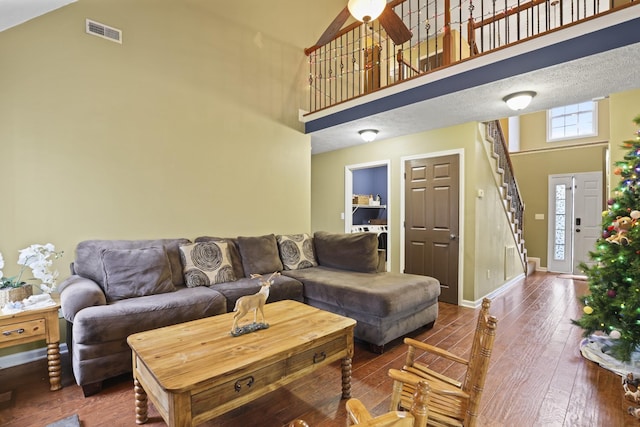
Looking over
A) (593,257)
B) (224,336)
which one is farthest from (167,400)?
(593,257)

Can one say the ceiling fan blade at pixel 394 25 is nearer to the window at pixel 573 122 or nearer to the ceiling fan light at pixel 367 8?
the ceiling fan light at pixel 367 8

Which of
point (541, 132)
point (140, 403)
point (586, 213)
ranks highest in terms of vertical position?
point (541, 132)

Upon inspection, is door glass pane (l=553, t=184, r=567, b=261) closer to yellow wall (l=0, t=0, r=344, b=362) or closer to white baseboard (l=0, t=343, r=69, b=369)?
yellow wall (l=0, t=0, r=344, b=362)

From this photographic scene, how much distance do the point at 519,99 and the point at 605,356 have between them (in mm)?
2380

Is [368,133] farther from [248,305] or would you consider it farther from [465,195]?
[248,305]

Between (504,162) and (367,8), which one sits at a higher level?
(367,8)

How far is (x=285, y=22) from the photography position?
4.55 meters

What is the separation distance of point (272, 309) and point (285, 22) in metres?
4.12

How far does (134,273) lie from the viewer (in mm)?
2676

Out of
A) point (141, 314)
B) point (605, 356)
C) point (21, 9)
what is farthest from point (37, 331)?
point (605, 356)

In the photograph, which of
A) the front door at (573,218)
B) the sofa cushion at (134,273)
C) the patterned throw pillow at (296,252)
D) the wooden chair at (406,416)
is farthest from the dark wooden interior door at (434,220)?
the wooden chair at (406,416)

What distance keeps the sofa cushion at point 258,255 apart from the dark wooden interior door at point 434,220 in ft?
7.22

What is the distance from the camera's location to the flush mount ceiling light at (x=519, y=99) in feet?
10.1

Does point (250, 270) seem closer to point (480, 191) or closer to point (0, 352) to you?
point (0, 352)
